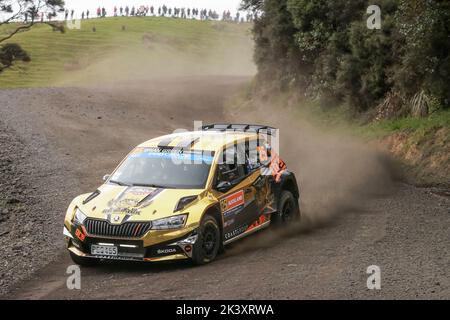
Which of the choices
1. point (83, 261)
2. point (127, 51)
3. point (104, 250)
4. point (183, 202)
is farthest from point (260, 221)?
point (127, 51)

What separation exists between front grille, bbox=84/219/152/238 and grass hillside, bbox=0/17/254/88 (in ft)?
167

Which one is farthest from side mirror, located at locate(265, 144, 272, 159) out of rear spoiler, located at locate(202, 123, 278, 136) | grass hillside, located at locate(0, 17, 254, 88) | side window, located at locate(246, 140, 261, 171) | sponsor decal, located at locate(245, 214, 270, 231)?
grass hillside, located at locate(0, 17, 254, 88)

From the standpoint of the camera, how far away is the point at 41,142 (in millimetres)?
24375

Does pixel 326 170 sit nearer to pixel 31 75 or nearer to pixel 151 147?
pixel 151 147

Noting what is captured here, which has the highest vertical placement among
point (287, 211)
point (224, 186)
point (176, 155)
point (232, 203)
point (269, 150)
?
point (176, 155)

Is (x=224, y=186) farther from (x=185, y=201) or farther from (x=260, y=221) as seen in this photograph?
(x=260, y=221)

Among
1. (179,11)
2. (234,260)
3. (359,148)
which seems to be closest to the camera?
(234,260)

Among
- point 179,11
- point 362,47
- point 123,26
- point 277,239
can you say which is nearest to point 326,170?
point 362,47

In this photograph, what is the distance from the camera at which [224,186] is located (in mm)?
10953

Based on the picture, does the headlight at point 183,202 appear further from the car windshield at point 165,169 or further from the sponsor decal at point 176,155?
the sponsor decal at point 176,155

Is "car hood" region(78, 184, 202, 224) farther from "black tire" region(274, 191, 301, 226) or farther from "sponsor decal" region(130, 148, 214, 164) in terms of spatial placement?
"black tire" region(274, 191, 301, 226)

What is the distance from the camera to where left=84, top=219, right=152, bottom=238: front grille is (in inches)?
389

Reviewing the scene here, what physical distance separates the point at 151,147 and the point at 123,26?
86.2m

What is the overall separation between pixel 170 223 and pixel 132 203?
0.69m
